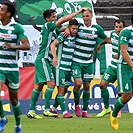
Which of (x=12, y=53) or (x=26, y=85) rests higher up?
(x=12, y=53)

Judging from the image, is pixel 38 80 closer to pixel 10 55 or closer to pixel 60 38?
pixel 60 38

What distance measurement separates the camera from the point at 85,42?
1523 cm

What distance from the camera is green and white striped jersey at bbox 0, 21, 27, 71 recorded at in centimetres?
1095

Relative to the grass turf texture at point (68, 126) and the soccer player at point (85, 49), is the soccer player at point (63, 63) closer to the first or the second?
the soccer player at point (85, 49)

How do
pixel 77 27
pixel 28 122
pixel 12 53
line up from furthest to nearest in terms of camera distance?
pixel 77 27 → pixel 28 122 → pixel 12 53

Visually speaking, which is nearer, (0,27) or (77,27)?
(0,27)

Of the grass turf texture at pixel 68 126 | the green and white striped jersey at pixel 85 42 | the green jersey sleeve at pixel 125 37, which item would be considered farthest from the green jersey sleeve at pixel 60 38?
the green jersey sleeve at pixel 125 37

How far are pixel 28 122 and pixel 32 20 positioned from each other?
7.13 meters

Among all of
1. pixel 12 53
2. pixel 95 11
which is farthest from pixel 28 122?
pixel 95 11

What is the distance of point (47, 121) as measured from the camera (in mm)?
14117

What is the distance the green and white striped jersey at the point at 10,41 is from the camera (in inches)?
431

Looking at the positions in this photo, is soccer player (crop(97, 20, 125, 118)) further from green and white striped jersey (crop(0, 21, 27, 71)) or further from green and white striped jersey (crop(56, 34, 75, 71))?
green and white striped jersey (crop(0, 21, 27, 71))

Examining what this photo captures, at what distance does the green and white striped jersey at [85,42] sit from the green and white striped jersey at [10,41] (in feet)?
14.1

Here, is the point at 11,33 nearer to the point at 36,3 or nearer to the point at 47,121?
the point at 47,121
